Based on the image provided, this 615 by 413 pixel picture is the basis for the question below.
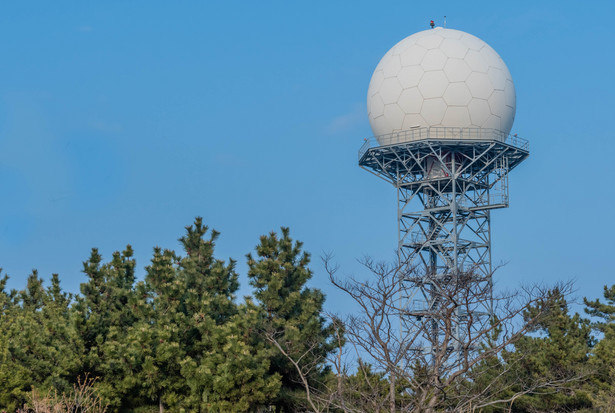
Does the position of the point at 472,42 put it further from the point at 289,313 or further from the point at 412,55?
the point at 289,313

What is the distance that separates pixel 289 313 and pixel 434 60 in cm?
1945

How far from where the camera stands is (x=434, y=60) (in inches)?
1654

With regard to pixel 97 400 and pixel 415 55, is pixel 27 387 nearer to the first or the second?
pixel 97 400

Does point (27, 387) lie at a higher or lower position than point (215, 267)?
lower

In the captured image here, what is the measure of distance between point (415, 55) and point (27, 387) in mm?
24643

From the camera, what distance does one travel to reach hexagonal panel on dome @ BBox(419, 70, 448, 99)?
4144 cm

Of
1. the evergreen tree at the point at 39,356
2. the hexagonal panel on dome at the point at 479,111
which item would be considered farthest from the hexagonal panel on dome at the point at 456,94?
the evergreen tree at the point at 39,356

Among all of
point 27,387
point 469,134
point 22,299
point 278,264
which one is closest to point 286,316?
point 278,264

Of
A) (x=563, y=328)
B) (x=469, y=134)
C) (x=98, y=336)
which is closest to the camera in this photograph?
(x=98, y=336)

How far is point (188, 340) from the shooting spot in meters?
26.6

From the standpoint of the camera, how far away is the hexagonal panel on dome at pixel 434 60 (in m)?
41.8

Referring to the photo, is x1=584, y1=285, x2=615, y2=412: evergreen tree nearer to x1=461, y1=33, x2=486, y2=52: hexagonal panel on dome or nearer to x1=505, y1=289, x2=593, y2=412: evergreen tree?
x1=505, y1=289, x2=593, y2=412: evergreen tree

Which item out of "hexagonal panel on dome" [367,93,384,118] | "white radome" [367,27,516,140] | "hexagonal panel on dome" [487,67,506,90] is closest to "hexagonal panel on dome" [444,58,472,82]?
"white radome" [367,27,516,140]

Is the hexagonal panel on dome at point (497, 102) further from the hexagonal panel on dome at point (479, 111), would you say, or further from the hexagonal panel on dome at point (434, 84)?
the hexagonal panel on dome at point (434, 84)
